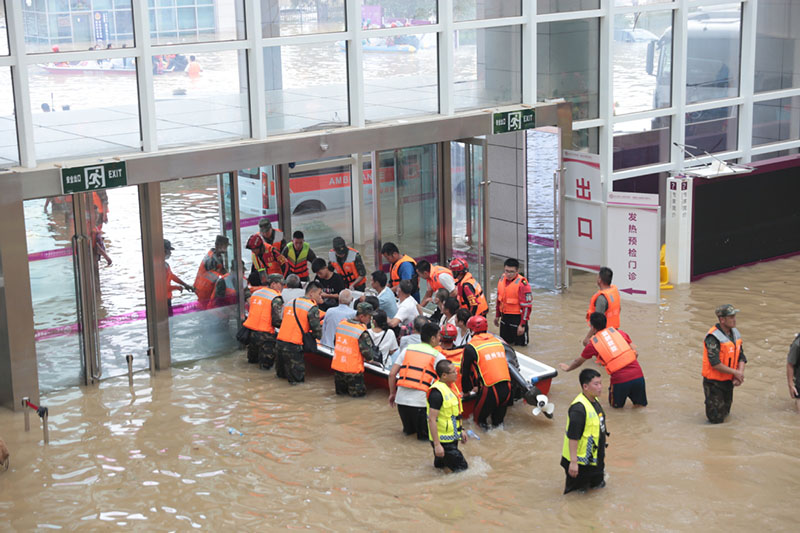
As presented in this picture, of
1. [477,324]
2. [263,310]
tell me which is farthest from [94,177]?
[477,324]

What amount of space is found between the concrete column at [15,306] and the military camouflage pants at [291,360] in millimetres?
2957

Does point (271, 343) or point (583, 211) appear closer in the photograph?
point (271, 343)

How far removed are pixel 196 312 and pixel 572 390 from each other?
5294 mm

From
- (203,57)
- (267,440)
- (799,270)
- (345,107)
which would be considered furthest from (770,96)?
(267,440)

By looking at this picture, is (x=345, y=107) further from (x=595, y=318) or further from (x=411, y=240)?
(x=595, y=318)

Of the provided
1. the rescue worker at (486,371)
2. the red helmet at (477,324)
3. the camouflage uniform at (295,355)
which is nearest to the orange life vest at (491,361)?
the rescue worker at (486,371)

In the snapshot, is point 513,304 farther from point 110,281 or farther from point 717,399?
point 110,281

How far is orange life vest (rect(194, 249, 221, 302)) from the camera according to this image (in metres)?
14.2

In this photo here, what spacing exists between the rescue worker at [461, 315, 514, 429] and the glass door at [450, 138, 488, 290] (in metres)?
5.09

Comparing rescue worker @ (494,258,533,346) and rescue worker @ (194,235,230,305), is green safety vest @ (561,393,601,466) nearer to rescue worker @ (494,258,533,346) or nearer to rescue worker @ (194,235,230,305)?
rescue worker @ (494,258,533,346)

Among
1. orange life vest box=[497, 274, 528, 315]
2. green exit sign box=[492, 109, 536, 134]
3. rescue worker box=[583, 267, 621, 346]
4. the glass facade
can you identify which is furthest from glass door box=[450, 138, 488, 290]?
rescue worker box=[583, 267, 621, 346]

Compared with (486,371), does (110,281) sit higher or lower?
higher

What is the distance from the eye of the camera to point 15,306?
1187cm

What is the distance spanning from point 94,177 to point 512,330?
5963 millimetres
